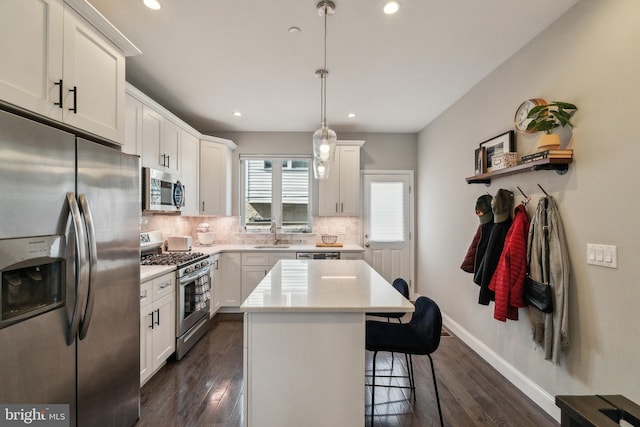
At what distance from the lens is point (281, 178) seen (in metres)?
4.63

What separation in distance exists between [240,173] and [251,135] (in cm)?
64

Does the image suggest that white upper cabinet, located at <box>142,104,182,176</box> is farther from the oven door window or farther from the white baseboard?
the white baseboard

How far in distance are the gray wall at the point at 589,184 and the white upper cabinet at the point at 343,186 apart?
202 cm

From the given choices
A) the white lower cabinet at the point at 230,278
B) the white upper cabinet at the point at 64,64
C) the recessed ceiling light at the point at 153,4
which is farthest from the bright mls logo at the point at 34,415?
the white lower cabinet at the point at 230,278

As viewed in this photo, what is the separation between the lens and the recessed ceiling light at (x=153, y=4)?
181 centimetres

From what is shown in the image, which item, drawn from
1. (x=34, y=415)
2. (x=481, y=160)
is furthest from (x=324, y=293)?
(x=481, y=160)

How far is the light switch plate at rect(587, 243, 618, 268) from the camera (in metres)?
1.57

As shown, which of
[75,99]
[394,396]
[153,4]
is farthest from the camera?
[394,396]

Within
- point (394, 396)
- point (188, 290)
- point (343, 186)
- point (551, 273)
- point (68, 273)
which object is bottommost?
point (394, 396)

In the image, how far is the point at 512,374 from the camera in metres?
2.34

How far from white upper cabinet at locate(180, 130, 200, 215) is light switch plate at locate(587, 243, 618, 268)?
381 centimetres

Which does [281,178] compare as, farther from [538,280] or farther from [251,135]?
[538,280]

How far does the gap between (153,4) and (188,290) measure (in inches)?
95.4

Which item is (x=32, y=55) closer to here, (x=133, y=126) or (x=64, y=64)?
(x=64, y=64)
